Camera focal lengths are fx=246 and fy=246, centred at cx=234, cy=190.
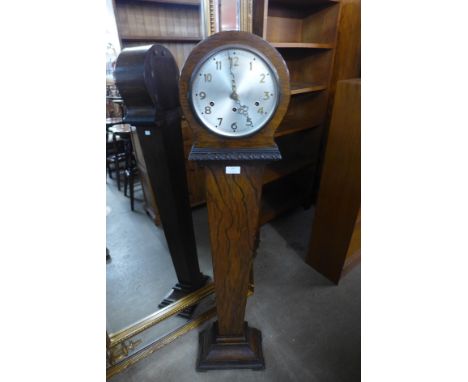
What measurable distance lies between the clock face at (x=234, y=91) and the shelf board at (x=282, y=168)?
1355 mm

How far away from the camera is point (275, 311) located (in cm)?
155

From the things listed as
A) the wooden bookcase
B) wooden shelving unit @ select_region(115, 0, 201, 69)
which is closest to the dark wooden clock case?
the wooden bookcase

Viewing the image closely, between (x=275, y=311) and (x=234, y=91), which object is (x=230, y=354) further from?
(x=234, y=91)

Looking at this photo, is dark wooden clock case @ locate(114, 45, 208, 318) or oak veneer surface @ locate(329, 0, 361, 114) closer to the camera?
dark wooden clock case @ locate(114, 45, 208, 318)

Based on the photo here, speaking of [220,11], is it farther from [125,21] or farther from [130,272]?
[130,272]

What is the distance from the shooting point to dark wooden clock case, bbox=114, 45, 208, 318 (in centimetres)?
91

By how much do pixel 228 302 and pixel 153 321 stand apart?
1.56ft

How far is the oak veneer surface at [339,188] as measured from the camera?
133cm

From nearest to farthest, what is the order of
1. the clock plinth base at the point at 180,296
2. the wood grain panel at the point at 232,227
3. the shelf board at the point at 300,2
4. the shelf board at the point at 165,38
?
1. the wood grain panel at the point at 232,227
2. the clock plinth base at the point at 180,296
3. the shelf board at the point at 300,2
4. the shelf board at the point at 165,38

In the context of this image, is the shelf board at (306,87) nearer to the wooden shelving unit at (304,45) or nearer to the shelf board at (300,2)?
the wooden shelving unit at (304,45)

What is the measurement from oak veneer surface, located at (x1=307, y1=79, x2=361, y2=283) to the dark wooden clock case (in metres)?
0.90

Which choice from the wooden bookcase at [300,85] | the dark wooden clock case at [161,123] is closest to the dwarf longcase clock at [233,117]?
the dark wooden clock case at [161,123]

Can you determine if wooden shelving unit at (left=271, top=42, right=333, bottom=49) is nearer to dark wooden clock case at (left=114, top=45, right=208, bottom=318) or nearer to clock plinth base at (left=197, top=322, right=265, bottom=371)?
dark wooden clock case at (left=114, top=45, right=208, bottom=318)
